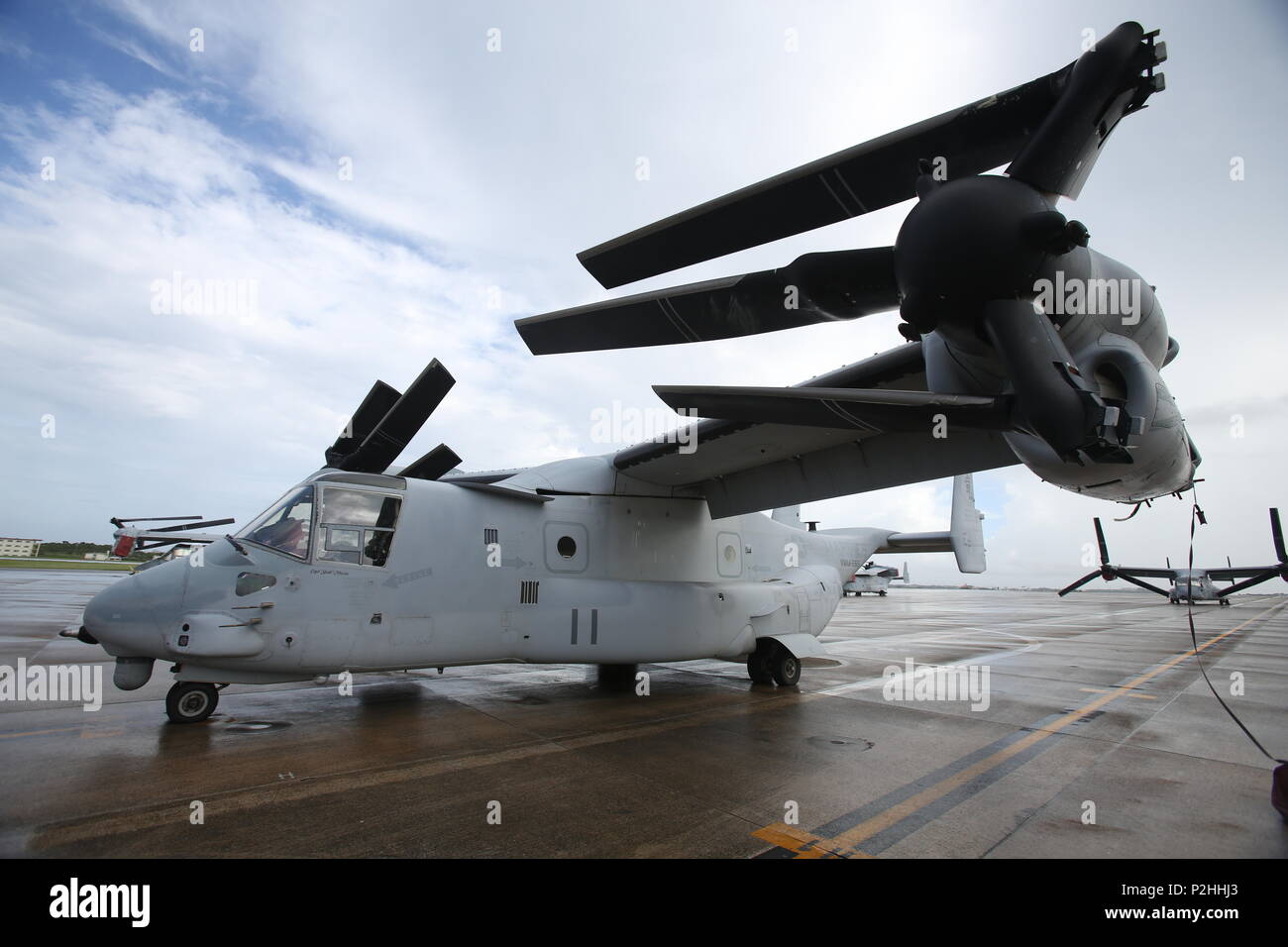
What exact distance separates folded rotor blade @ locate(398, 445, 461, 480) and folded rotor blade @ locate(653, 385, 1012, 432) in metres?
4.58

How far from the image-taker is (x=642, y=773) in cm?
494

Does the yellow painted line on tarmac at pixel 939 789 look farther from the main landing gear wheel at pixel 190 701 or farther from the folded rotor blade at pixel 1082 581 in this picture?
the folded rotor blade at pixel 1082 581

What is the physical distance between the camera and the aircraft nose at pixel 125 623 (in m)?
5.71

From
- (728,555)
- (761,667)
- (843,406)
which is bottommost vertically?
(761,667)

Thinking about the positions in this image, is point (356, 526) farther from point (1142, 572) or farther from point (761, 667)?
point (1142, 572)

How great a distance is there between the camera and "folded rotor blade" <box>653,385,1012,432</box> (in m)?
3.67

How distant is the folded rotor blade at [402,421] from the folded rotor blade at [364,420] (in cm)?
24

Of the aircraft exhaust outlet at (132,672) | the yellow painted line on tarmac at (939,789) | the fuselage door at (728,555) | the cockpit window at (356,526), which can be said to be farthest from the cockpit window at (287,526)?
the fuselage door at (728,555)

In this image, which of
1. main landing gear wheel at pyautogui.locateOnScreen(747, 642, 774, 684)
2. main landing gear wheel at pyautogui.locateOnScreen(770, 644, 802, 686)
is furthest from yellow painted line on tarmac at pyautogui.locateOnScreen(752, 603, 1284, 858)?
main landing gear wheel at pyautogui.locateOnScreen(747, 642, 774, 684)

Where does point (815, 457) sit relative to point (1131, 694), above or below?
above

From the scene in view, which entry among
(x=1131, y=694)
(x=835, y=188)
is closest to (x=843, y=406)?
(x=835, y=188)

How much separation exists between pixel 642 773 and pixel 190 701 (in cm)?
492

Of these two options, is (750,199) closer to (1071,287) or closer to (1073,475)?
(1071,287)

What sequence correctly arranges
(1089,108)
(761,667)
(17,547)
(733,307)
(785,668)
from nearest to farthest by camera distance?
1. (1089,108)
2. (733,307)
3. (785,668)
4. (761,667)
5. (17,547)
